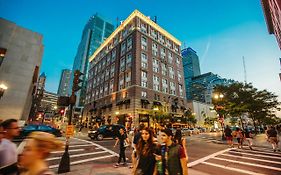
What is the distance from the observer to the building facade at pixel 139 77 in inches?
1458

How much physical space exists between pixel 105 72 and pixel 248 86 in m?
42.8

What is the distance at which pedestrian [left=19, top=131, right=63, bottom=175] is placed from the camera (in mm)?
1854

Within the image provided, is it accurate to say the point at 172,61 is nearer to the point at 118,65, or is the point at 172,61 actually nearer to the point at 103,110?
the point at 118,65

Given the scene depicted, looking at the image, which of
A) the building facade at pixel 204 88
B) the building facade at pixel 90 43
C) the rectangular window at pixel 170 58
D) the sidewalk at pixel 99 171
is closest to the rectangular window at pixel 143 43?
the rectangular window at pixel 170 58

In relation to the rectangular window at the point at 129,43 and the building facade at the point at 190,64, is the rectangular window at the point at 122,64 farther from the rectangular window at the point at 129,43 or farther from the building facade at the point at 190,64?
the building facade at the point at 190,64

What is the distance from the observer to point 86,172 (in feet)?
20.8

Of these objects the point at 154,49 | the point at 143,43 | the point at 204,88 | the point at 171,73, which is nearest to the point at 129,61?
the point at 143,43

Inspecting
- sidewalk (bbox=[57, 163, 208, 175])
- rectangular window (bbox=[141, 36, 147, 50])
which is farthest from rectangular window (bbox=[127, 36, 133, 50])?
sidewalk (bbox=[57, 163, 208, 175])

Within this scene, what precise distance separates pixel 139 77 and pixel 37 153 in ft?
120

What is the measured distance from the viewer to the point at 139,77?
38375 mm

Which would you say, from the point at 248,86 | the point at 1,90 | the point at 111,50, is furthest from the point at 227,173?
the point at 111,50

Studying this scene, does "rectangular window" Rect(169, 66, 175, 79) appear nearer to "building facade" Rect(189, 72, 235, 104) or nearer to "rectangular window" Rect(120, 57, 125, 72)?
"rectangular window" Rect(120, 57, 125, 72)

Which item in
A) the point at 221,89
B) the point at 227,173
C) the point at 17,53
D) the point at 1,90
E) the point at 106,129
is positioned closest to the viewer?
the point at 227,173

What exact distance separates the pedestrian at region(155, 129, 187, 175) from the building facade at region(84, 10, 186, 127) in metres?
31.2
